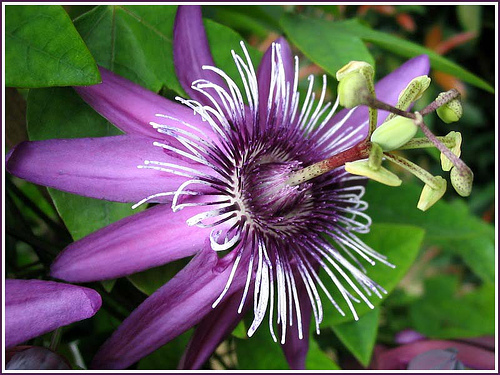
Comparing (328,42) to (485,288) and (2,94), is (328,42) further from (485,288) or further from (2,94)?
(485,288)

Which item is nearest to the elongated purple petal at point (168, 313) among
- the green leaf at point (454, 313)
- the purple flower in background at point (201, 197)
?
the purple flower in background at point (201, 197)

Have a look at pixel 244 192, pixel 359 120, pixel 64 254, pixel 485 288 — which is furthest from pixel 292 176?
pixel 485 288

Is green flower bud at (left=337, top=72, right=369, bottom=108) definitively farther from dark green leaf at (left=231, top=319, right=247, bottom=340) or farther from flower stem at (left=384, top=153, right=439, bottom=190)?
dark green leaf at (left=231, top=319, right=247, bottom=340)

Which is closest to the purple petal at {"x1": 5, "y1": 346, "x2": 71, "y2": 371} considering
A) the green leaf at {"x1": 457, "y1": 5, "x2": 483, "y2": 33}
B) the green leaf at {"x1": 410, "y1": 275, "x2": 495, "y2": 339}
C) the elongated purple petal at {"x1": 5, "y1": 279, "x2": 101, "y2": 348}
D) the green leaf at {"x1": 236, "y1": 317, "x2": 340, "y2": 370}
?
the elongated purple petal at {"x1": 5, "y1": 279, "x2": 101, "y2": 348}

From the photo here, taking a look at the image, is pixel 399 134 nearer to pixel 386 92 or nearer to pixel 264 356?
pixel 386 92

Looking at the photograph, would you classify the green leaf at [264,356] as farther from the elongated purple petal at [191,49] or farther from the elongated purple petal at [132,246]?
the elongated purple petal at [191,49]

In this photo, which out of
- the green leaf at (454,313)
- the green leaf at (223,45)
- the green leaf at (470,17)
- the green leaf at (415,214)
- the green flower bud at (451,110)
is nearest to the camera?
the green flower bud at (451,110)
